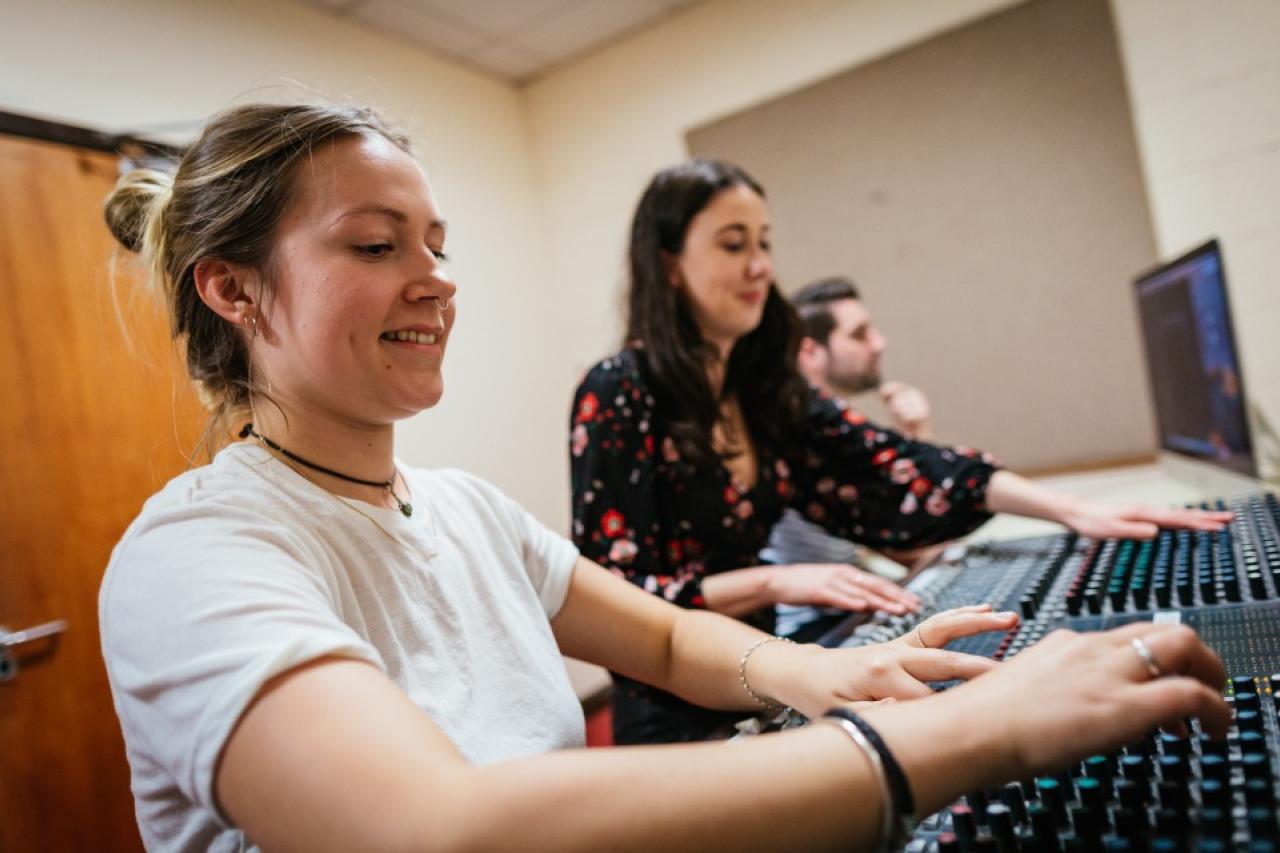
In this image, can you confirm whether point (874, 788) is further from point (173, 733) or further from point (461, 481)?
point (461, 481)

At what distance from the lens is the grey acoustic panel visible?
9.72 ft

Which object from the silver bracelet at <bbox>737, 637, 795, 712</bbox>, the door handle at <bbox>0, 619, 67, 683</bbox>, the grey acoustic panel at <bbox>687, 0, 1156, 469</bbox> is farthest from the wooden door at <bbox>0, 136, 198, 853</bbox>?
the grey acoustic panel at <bbox>687, 0, 1156, 469</bbox>

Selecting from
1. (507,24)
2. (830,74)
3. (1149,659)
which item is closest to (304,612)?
(1149,659)

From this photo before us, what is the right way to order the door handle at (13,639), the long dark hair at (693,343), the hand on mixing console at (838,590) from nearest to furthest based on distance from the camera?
the hand on mixing console at (838,590) < the long dark hair at (693,343) < the door handle at (13,639)

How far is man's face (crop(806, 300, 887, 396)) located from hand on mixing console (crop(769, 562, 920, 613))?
5.15 feet

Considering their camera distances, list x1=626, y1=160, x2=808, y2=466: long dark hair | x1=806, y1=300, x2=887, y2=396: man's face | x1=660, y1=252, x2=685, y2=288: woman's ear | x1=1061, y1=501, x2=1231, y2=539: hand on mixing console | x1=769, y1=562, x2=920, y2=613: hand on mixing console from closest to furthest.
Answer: x1=769, y1=562, x2=920, y2=613: hand on mixing console
x1=1061, y1=501, x2=1231, y2=539: hand on mixing console
x1=626, y1=160, x2=808, y2=466: long dark hair
x1=660, y1=252, x2=685, y2=288: woman's ear
x1=806, y1=300, x2=887, y2=396: man's face

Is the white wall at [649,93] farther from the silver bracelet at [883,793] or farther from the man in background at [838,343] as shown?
the silver bracelet at [883,793]

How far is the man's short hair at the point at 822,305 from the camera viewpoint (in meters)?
2.90

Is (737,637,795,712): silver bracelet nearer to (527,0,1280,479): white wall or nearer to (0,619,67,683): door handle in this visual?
(527,0,1280,479): white wall

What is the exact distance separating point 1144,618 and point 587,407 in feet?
3.03

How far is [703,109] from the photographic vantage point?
380cm

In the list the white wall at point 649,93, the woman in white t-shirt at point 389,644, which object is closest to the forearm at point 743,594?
the woman in white t-shirt at point 389,644

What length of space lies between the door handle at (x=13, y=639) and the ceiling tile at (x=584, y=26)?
9.87 ft

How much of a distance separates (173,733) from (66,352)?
214 centimetres
